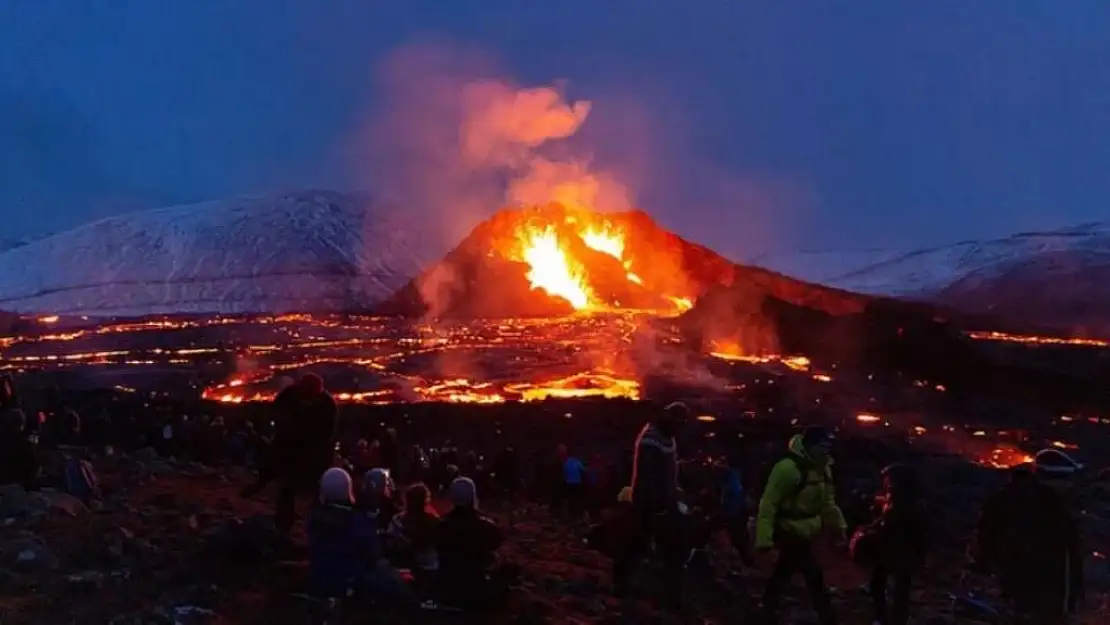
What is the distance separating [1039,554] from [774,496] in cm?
215

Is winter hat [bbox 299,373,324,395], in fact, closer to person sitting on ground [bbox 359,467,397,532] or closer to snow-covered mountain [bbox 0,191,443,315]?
person sitting on ground [bbox 359,467,397,532]

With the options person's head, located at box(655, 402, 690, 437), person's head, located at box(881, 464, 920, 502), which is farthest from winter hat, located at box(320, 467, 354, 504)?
person's head, located at box(881, 464, 920, 502)

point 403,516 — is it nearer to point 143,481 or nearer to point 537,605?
point 537,605

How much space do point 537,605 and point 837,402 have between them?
3473 cm

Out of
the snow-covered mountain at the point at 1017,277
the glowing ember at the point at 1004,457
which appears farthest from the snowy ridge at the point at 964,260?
the glowing ember at the point at 1004,457

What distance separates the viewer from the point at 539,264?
9300cm

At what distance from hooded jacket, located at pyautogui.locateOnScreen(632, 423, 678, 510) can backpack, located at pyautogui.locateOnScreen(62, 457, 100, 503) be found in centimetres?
784

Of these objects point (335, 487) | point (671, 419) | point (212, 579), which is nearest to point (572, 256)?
point (671, 419)

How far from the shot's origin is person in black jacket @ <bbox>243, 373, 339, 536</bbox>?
11273 millimetres

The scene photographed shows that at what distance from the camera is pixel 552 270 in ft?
300

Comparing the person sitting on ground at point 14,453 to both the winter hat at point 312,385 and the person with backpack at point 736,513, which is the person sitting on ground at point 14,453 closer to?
the winter hat at point 312,385

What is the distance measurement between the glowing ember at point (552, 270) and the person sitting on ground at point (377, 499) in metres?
71.2

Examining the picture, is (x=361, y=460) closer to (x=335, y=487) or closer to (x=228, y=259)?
(x=335, y=487)

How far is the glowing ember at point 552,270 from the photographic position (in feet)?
285
